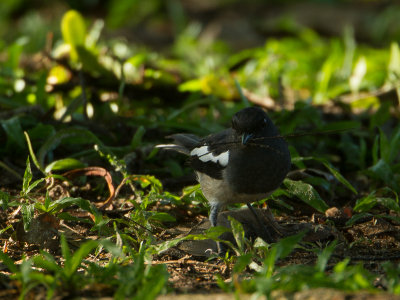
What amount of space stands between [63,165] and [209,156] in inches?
47.2

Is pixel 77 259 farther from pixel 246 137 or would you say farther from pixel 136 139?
pixel 136 139

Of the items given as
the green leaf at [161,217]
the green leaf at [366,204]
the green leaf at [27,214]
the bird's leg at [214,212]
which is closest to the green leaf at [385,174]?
the green leaf at [366,204]

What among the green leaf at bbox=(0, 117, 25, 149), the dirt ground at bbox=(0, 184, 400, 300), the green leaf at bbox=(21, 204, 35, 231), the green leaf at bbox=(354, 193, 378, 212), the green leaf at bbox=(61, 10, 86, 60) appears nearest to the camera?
the dirt ground at bbox=(0, 184, 400, 300)

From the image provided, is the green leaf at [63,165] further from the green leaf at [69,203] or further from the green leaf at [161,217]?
Result: the green leaf at [161,217]

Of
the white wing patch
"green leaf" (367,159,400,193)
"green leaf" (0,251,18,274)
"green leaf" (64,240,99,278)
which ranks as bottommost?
"green leaf" (367,159,400,193)

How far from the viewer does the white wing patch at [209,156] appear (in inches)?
149

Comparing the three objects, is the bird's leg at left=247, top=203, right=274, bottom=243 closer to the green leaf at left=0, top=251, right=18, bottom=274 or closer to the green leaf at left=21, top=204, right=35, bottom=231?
the green leaf at left=21, top=204, right=35, bottom=231

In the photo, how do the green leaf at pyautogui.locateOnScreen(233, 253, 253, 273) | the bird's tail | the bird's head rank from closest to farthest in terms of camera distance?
the green leaf at pyautogui.locateOnScreen(233, 253, 253, 273)
the bird's head
the bird's tail

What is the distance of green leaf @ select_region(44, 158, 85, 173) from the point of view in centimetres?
432

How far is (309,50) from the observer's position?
8.67 m

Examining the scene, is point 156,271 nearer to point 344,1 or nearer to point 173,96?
point 173,96

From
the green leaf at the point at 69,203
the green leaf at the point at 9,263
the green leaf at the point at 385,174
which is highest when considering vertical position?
the green leaf at the point at 9,263

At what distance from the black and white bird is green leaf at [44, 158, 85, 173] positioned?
108cm

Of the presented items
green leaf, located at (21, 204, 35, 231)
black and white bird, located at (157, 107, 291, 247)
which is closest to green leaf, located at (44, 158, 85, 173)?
green leaf, located at (21, 204, 35, 231)
